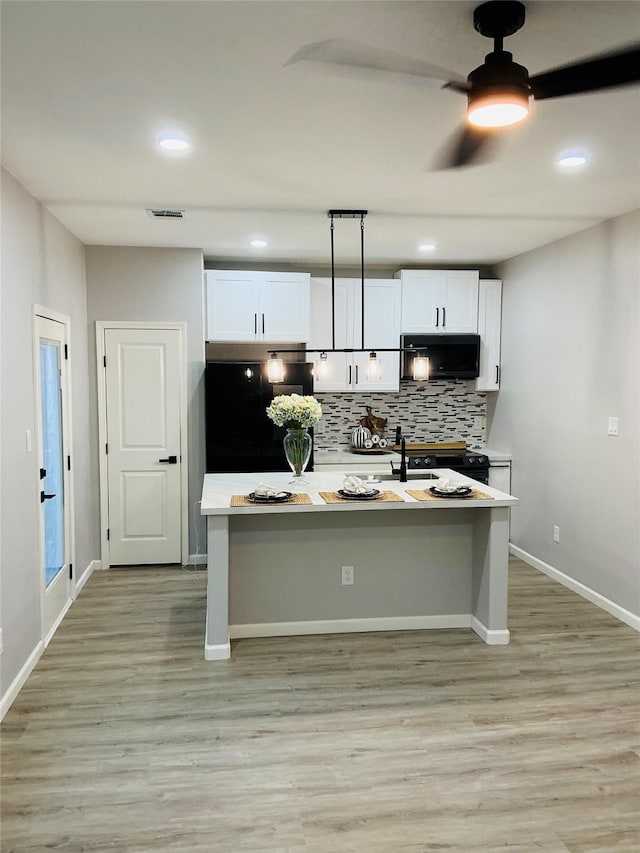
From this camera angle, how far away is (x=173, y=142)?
2.66 meters

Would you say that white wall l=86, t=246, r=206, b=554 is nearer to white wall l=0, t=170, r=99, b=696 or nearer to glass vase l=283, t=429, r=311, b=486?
white wall l=0, t=170, r=99, b=696

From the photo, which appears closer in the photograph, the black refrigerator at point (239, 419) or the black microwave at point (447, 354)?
the black refrigerator at point (239, 419)

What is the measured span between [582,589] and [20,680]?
3705 mm

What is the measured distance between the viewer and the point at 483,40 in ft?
6.09

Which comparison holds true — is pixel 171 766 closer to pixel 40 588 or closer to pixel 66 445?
pixel 40 588

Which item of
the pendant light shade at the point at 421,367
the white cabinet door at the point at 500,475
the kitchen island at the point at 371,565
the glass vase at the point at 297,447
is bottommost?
the kitchen island at the point at 371,565

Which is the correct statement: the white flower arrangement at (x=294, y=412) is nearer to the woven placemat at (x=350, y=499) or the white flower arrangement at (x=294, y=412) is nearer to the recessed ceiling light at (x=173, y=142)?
the woven placemat at (x=350, y=499)

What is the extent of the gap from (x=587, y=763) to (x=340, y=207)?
3.17 metres

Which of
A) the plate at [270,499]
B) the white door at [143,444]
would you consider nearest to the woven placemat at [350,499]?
the plate at [270,499]

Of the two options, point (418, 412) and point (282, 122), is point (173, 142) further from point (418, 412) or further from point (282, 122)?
point (418, 412)

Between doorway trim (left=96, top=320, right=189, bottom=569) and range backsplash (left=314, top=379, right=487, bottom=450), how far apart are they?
138cm

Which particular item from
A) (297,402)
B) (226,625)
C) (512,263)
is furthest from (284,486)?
(512,263)

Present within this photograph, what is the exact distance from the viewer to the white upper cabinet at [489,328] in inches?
220

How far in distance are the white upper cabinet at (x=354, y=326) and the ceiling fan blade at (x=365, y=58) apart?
11.2ft
